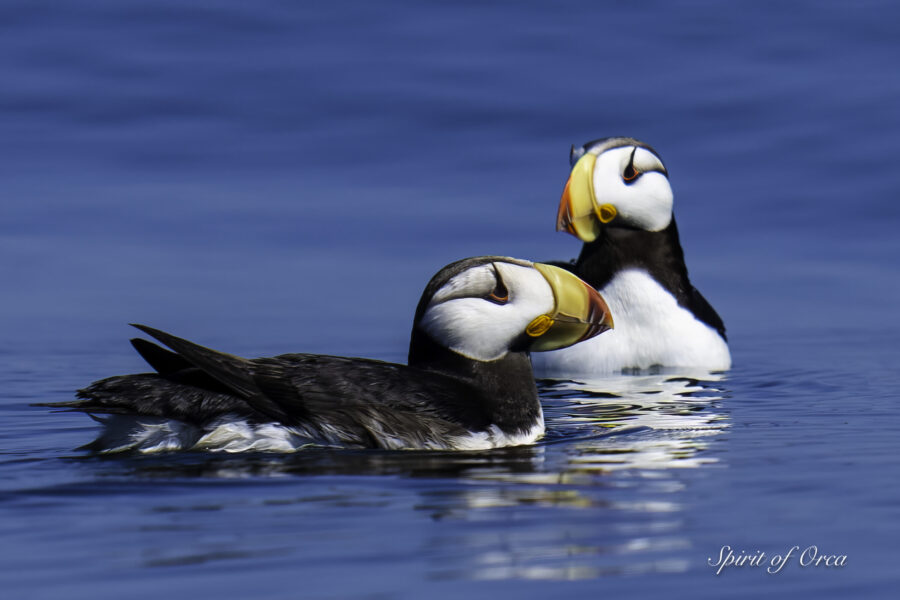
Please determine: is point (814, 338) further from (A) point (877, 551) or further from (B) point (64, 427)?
(A) point (877, 551)

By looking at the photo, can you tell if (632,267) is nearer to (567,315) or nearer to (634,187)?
(634,187)

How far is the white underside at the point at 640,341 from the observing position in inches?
361

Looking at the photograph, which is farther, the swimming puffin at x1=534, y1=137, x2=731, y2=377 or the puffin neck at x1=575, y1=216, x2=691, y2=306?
the puffin neck at x1=575, y1=216, x2=691, y2=306

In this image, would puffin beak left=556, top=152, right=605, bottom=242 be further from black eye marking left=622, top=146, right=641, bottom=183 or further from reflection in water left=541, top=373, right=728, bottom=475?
reflection in water left=541, top=373, right=728, bottom=475

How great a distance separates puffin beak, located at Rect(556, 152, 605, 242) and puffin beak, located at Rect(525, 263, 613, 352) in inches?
118

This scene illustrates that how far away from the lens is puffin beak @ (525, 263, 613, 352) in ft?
20.4

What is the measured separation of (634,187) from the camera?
372 inches

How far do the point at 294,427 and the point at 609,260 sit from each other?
417cm

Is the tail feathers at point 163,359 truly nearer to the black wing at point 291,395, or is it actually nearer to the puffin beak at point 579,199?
the black wing at point 291,395

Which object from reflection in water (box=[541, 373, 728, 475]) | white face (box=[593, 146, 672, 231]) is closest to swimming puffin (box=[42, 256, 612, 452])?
reflection in water (box=[541, 373, 728, 475])

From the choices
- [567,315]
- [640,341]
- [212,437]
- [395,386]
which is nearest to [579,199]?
[640,341]

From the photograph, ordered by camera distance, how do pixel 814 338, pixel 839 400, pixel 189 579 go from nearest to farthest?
pixel 189 579 < pixel 839 400 < pixel 814 338

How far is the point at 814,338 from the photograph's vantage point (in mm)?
11812

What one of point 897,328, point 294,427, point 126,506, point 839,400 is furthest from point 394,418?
point 897,328
